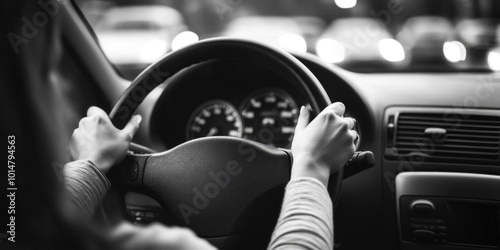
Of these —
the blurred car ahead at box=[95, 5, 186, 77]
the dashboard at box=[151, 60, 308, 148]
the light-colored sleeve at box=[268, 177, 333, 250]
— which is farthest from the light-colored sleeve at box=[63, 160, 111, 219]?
the blurred car ahead at box=[95, 5, 186, 77]

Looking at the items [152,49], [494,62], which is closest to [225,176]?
[494,62]

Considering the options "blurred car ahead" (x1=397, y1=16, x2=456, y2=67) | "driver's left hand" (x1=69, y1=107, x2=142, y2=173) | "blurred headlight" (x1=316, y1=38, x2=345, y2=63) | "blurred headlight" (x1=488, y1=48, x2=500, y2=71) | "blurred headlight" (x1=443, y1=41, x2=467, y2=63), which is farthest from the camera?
"blurred car ahead" (x1=397, y1=16, x2=456, y2=67)

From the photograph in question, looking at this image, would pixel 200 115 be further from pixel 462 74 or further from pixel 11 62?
pixel 11 62

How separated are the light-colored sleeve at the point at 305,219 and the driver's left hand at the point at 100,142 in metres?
0.55

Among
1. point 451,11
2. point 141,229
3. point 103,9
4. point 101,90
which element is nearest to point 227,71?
point 101,90

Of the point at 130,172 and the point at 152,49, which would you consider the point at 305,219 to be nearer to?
the point at 130,172

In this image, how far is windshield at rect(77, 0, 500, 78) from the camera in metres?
2.82

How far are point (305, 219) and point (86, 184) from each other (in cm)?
60

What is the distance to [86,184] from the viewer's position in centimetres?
159

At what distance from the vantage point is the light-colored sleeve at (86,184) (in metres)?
1.53

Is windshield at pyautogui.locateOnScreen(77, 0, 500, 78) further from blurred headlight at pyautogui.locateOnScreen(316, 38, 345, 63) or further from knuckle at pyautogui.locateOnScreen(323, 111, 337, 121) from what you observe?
knuckle at pyautogui.locateOnScreen(323, 111, 337, 121)

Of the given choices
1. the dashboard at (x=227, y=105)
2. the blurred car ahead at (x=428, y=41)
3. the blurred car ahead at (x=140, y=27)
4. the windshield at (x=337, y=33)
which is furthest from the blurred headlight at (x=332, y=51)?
the blurred car ahead at (x=140, y=27)

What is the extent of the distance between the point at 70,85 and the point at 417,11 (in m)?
30.0

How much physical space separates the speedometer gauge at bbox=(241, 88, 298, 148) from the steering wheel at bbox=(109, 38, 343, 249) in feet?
2.12
